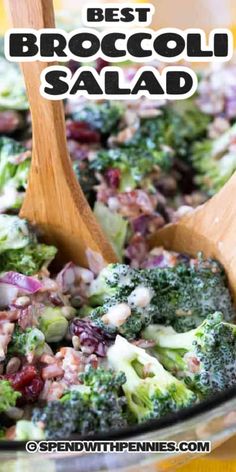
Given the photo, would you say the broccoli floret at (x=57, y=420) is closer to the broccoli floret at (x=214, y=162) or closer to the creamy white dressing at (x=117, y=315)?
the creamy white dressing at (x=117, y=315)

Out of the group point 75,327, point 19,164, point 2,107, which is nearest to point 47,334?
point 75,327

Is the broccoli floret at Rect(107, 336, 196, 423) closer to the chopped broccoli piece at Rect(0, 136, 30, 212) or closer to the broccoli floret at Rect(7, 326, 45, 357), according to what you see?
the broccoli floret at Rect(7, 326, 45, 357)

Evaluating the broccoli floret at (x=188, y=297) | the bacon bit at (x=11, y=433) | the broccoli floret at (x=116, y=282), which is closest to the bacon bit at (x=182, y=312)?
the broccoli floret at (x=188, y=297)

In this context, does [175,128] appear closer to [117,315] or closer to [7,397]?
[117,315]

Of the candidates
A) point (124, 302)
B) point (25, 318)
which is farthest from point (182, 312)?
point (25, 318)

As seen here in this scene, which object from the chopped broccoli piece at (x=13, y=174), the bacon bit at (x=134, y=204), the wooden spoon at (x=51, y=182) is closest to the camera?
the wooden spoon at (x=51, y=182)
